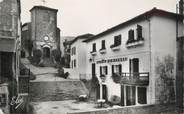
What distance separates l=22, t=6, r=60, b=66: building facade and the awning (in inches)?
689

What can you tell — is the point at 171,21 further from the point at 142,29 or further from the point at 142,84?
the point at 142,84

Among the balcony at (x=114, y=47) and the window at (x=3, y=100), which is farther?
the balcony at (x=114, y=47)

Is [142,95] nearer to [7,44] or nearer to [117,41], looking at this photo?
[117,41]

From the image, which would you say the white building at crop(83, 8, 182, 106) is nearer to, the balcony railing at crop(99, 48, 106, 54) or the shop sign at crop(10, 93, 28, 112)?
the balcony railing at crop(99, 48, 106, 54)

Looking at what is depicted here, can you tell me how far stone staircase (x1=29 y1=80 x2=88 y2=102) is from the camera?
19656 mm

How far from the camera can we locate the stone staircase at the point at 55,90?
774 inches

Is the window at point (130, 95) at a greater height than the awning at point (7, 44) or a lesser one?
lesser

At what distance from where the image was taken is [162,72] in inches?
563

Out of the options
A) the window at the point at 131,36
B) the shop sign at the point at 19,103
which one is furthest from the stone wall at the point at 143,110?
the shop sign at the point at 19,103

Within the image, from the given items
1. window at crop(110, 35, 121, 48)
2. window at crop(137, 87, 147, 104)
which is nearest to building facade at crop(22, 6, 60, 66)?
window at crop(110, 35, 121, 48)

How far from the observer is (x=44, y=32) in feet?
113

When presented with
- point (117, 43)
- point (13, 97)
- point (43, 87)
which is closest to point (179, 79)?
point (117, 43)

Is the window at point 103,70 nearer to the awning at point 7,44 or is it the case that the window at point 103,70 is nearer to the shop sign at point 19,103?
the shop sign at point 19,103

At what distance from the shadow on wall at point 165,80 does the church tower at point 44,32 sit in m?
23.3
